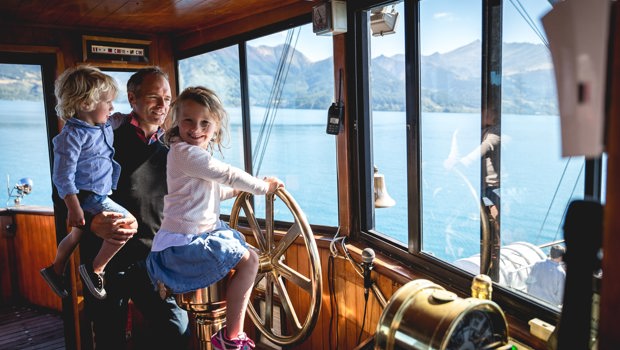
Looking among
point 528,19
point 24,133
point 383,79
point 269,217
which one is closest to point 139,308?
point 269,217

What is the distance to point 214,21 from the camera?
2.91 metres

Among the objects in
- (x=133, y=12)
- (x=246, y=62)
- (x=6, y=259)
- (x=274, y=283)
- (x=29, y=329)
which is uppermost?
(x=133, y=12)

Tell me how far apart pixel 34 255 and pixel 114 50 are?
1.87 meters

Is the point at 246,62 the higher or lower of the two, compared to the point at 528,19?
higher

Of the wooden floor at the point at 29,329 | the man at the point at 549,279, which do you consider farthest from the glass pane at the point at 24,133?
the man at the point at 549,279

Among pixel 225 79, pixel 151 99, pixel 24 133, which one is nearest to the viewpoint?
pixel 151 99

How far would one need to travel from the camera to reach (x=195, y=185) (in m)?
1.76

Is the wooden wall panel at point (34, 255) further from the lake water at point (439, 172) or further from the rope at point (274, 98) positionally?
the rope at point (274, 98)

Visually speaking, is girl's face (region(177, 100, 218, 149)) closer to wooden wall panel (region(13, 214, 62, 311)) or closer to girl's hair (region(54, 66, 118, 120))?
girl's hair (region(54, 66, 118, 120))

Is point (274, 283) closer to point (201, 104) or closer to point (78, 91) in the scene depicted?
point (201, 104)

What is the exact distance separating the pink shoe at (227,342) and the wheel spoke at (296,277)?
0.90 feet

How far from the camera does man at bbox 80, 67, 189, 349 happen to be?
2.12m

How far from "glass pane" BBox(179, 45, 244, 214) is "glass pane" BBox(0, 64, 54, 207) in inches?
35.9

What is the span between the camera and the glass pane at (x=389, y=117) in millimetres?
2047
